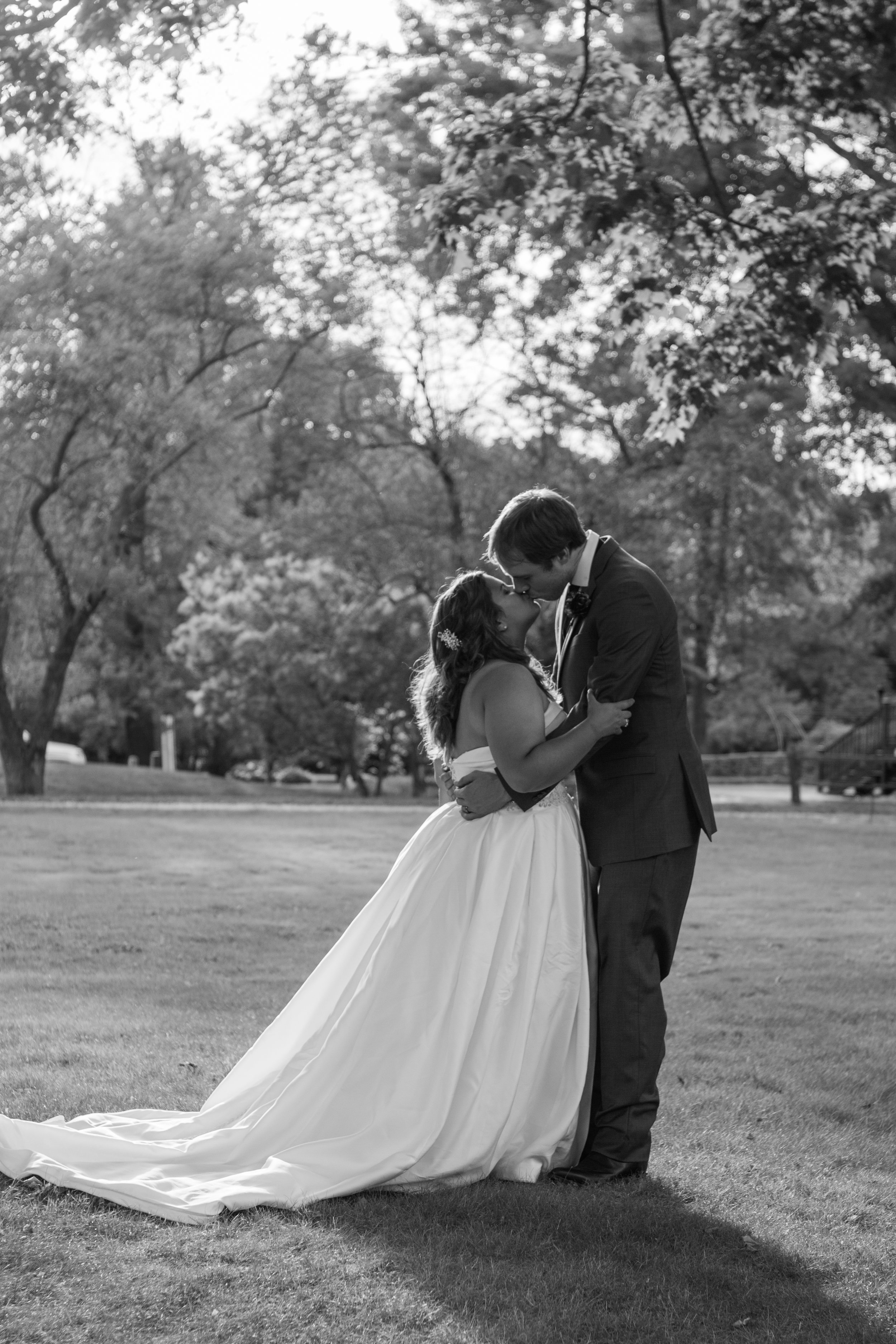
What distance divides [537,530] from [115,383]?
2199 centimetres

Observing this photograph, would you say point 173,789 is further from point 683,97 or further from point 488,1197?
point 488,1197

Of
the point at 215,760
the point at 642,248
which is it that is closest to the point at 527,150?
the point at 642,248

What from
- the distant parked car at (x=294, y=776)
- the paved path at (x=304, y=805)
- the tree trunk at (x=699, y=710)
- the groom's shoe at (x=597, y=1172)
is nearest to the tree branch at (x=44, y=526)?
the paved path at (x=304, y=805)

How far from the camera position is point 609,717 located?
4793 mm

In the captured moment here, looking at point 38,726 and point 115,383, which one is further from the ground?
point 115,383

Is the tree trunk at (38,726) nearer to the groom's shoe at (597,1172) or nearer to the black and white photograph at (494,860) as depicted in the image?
the black and white photograph at (494,860)

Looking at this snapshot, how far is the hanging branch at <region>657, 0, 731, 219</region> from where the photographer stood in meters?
9.28

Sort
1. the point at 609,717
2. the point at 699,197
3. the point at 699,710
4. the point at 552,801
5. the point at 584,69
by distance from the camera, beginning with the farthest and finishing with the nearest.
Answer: the point at 699,710 → the point at 699,197 → the point at 584,69 → the point at 552,801 → the point at 609,717

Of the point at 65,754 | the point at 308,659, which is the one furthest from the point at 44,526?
the point at 65,754

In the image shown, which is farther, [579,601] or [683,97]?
[683,97]

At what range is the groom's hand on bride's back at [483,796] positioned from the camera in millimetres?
5043

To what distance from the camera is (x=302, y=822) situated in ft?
68.2

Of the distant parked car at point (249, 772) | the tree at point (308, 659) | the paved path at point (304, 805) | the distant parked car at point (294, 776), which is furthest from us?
the distant parked car at point (249, 772)

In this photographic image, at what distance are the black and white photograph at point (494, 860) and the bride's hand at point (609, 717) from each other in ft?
0.07
